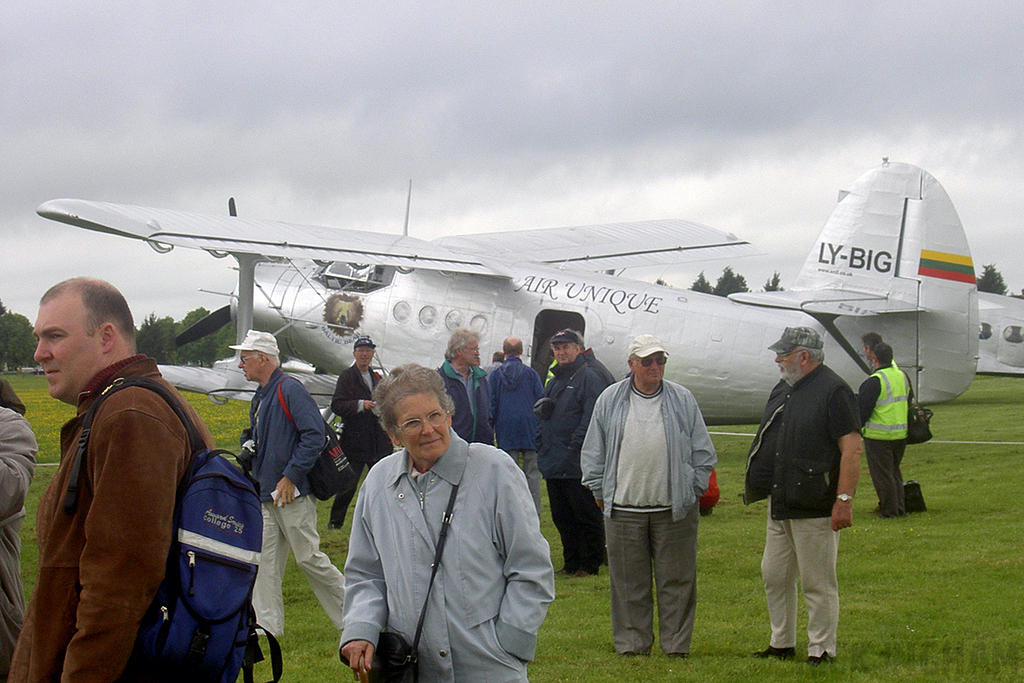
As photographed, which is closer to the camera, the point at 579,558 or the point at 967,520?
the point at 579,558

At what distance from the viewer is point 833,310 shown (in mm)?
12719

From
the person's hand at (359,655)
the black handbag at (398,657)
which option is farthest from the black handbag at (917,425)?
the person's hand at (359,655)

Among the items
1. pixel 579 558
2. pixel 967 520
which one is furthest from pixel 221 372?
pixel 967 520

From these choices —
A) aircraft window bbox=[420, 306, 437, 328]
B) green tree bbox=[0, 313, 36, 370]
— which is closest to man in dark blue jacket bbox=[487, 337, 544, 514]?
aircraft window bbox=[420, 306, 437, 328]

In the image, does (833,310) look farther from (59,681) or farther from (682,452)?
(59,681)

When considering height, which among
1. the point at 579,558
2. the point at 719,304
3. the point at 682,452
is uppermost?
the point at 719,304

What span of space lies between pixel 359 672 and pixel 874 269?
12.2m

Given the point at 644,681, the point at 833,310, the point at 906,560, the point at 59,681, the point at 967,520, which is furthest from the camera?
the point at 833,310

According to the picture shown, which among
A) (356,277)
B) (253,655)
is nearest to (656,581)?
(253,655)

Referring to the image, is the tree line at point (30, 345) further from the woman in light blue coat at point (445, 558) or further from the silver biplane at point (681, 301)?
the woman in light blue coat at point (445, 558)

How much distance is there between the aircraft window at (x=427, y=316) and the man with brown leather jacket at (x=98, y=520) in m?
11.8

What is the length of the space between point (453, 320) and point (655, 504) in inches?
357

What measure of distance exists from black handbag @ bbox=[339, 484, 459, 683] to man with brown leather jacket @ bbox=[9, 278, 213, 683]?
0.74 metres

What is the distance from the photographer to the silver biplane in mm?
12539
